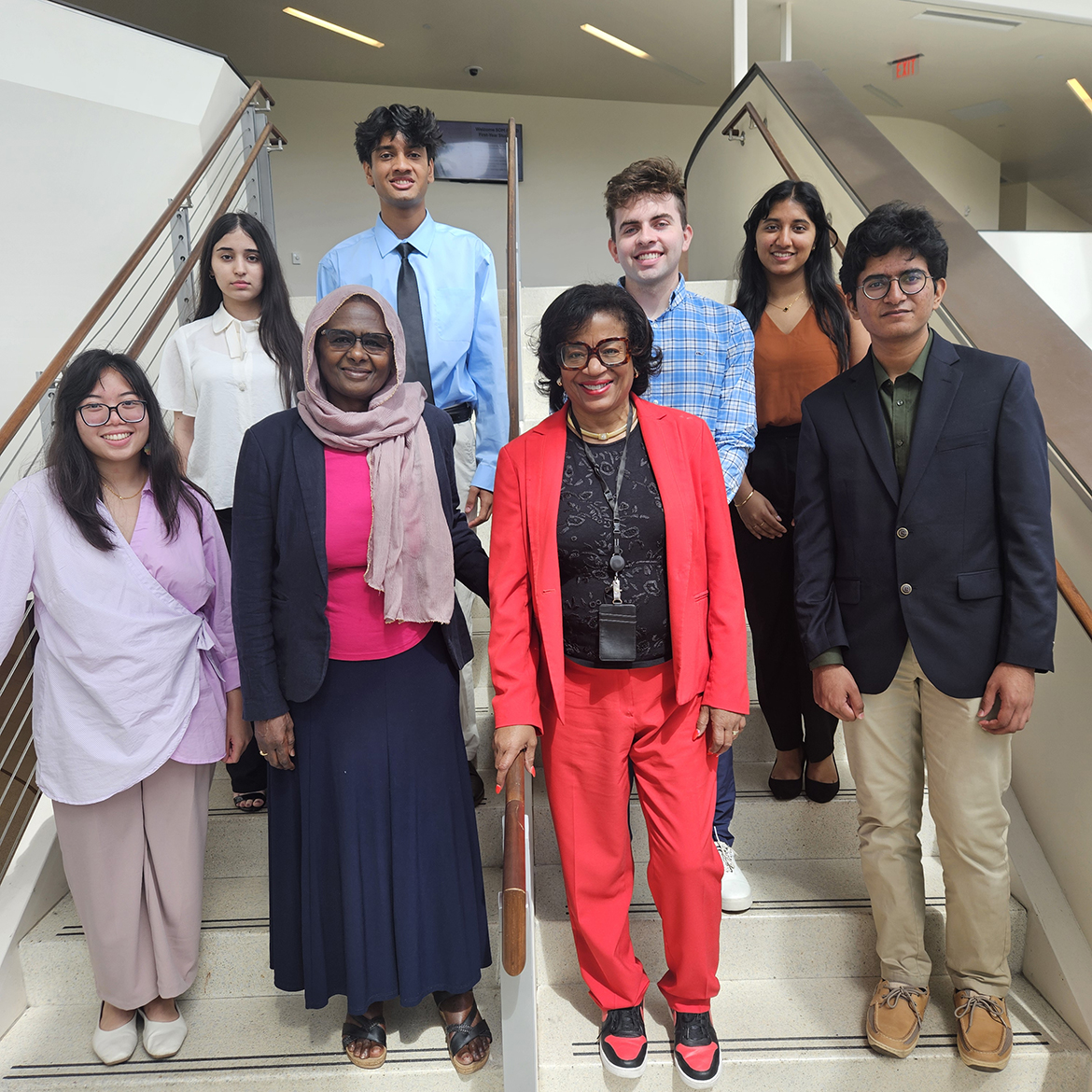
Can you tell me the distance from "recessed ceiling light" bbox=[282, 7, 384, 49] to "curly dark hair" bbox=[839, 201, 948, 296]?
6828mm

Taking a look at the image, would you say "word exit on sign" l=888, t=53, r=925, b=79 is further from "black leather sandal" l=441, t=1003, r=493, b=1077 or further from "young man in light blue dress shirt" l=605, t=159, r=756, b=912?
"black leather sandal" l=441, t=1003, r=493, b=1077

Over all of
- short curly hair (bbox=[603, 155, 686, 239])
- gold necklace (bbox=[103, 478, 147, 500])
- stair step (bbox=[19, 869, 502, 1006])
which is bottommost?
stair step (bbox=[19, 869, 502, 1006])

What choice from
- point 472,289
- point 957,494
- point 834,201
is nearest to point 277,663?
point 472,289

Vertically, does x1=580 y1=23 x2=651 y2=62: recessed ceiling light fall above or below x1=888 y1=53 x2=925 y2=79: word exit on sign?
above

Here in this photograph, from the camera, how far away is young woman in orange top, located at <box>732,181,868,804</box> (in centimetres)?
239

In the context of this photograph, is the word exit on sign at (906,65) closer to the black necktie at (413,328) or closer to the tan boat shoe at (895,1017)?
the black necktie at (413,328)

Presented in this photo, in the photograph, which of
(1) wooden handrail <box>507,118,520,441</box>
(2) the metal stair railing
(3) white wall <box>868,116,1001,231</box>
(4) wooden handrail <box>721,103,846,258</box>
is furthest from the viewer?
(3) white wall <box>868,116,1001,231</box>

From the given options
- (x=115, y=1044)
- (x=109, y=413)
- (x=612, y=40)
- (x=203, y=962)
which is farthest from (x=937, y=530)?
(x=612, y=40)

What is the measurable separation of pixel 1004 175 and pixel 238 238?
11130 millimetres

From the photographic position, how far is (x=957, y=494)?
177cm

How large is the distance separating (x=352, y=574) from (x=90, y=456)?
2.28 feet

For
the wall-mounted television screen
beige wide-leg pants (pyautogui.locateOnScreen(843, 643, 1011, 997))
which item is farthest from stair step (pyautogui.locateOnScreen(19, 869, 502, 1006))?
the wall-mounted television screen

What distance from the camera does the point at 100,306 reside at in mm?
2775

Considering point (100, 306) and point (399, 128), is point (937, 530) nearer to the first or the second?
point (399, 128)
